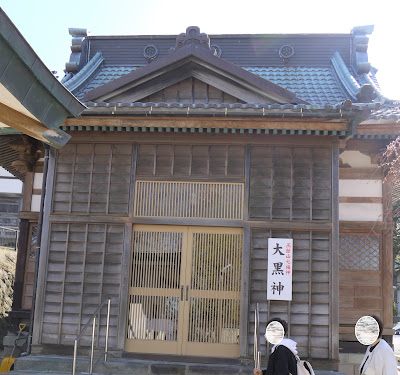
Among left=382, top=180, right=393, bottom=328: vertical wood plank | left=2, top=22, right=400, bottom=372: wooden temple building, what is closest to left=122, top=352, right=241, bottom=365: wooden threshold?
left=2, top=22, right=400, bottom=372: wooden temple building

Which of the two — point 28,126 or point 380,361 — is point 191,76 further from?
point 380,361

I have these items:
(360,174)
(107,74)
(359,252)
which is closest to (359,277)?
(359,252)

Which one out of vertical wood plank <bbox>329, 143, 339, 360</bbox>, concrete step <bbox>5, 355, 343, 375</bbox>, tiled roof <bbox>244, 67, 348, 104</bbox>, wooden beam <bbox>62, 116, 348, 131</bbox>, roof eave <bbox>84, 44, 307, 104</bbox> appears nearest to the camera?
concrete step <bbox>5, 355, 343, 375</bbox>

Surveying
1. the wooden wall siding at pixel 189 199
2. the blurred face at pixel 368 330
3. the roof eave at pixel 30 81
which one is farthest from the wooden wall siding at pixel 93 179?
the blurred face at pixel 368 330

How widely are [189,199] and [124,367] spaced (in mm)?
3232

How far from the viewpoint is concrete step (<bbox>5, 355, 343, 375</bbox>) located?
29.3 ft

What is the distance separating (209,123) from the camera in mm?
9430

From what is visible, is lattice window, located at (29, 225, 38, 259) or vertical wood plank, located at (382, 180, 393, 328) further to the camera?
lattice window, located at (29, 225, 38, 259)

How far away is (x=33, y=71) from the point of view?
3.97m

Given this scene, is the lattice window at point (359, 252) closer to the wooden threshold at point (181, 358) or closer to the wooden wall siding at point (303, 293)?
the wooden wall siding at point (303, 293)

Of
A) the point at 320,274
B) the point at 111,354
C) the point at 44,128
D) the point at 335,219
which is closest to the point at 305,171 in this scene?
the point at 335,219

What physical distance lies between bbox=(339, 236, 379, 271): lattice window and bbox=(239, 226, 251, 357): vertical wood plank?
2.44 m

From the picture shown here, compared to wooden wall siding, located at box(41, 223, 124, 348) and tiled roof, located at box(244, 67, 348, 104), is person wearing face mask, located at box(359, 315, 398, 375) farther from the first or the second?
tiled roof, located at box(244, 67, 348, 104)

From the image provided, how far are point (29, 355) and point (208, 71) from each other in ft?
20.8
